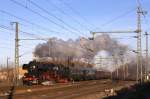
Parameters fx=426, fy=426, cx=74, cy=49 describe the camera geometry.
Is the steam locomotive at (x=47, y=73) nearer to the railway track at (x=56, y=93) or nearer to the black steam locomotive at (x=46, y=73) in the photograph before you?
the black steam locomotive at (x=46, y=73)

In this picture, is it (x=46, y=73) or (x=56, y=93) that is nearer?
(x=56, y=93)

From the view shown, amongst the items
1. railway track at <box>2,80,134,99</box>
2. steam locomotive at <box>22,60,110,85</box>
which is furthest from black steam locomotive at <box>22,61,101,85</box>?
railway track at <box>2,80,134,99</box>

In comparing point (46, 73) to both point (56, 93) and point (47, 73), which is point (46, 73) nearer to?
point (47, 73)

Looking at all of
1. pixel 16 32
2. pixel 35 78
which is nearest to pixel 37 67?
pixel 35 78

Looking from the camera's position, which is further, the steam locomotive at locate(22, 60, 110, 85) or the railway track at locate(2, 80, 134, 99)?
the steam locomotive at locate(22, 60, 110, 85)

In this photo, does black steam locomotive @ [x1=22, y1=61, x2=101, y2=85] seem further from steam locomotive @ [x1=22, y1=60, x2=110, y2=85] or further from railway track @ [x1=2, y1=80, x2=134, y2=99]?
railway track @ [x1=2, y1=80, x2=134, y2=99]

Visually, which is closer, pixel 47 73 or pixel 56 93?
pixel 56 93

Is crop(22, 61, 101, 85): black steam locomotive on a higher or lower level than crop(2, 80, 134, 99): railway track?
higher

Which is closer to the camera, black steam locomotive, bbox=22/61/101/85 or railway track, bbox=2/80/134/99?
railway track, bbox=2/80/134/99

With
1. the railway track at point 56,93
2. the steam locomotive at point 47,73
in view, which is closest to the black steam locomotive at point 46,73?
the steam locomotive at point 47,73

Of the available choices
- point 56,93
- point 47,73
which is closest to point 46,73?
point 47,73

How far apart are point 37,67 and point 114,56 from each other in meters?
49.2

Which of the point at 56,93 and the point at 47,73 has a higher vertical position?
the point at 47,73

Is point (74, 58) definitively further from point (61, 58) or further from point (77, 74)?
point (77, 74)
